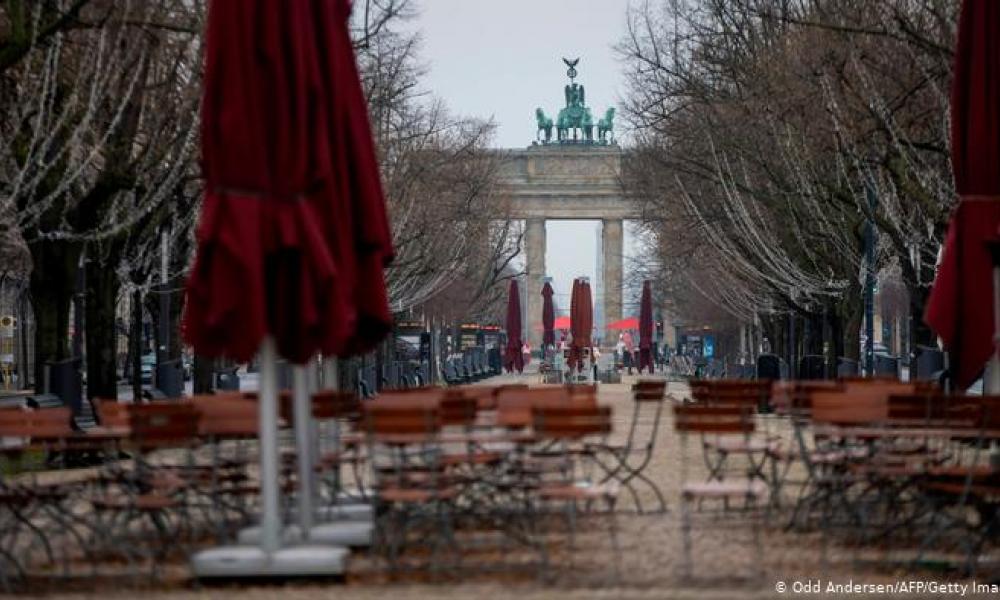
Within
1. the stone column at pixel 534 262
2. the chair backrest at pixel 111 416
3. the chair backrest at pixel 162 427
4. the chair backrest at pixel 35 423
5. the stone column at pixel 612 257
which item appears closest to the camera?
the chair backrest at pixel 162 427

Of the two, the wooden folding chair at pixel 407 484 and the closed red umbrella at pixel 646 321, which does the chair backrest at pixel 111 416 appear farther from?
the closed red umbrella at pixel 646 321

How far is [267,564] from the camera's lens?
1262cm

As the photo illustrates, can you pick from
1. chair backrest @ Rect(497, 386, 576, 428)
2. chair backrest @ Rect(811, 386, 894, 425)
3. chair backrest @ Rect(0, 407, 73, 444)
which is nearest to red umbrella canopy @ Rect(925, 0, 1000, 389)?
chair backrest @ Rect(811, 386, 894, 425)

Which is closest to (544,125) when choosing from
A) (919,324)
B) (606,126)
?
(606,126)

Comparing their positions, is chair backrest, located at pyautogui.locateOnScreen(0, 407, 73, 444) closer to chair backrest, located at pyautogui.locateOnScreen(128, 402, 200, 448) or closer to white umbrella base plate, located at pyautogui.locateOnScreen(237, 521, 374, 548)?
chair backrest, located at pyautogui.locateOnScreen(128, 402, 200, 448)

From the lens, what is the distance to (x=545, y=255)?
437 ft

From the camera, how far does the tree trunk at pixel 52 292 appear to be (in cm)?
2806

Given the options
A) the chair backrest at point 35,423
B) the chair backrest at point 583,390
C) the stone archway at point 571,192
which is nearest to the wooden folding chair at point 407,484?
the chair backrest at point 583,390

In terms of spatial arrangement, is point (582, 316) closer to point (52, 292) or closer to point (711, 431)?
point (52, 292)

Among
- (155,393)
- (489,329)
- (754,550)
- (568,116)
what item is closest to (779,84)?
(155,393)

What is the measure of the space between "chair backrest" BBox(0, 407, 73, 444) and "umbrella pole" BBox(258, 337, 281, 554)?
2.30m

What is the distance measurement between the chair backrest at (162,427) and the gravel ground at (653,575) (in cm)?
81

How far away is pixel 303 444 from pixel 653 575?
225 cm

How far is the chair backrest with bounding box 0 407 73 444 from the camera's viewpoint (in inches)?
569
